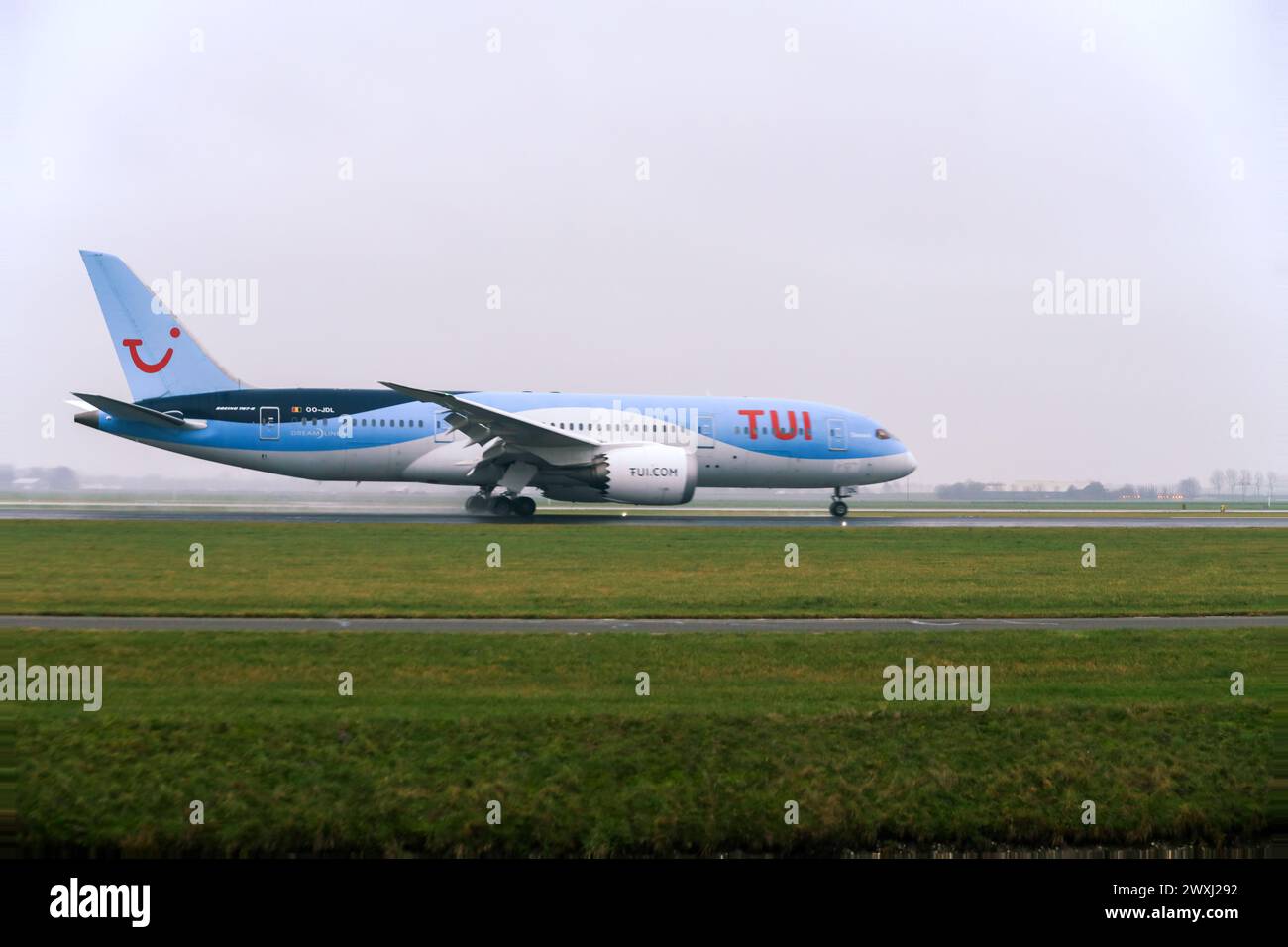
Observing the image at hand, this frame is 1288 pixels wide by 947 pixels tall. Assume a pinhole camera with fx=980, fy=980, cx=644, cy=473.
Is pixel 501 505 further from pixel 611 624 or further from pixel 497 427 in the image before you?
pixel 611 624

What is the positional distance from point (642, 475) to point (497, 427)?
197 inches

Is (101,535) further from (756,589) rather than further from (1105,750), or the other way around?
→ (1105,750)

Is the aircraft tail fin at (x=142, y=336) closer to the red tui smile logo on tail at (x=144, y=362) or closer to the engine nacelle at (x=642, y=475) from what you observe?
the red tui smile logo on tail at (x=144, y=362)

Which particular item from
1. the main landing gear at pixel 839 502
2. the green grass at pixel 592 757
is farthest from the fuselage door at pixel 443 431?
the green grass at pixel 592 757

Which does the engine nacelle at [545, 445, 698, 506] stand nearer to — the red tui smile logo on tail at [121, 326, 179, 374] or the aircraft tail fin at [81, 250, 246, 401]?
the aircraft tail fin at [81, 250, 246, 401]

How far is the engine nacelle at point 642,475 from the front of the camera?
32.2 m

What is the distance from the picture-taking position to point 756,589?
60.6ft

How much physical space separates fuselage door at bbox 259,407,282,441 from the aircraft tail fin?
6.49ft

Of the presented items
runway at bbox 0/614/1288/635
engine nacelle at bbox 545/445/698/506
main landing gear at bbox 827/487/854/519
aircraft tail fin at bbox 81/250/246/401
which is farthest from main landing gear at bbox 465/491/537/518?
runway at bbox 0/614/1288/635

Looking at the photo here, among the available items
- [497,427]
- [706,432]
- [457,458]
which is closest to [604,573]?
[497,427]

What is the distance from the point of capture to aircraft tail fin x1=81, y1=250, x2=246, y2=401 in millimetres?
33281

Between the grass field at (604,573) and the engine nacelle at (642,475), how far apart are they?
126 inches

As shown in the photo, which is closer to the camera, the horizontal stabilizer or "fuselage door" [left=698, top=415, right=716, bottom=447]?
the horizontal stabilizer
